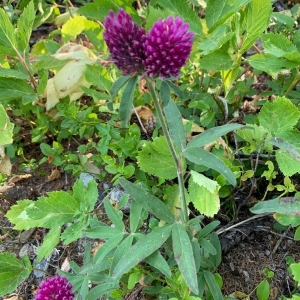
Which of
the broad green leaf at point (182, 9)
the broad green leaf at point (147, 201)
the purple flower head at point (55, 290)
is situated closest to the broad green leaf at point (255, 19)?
the broad green leaf at point (182, 9)

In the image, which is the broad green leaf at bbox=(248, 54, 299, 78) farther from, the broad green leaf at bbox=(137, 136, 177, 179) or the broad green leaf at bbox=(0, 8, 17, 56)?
the broad green leaf at bbox=(0, 8, 17, 56)

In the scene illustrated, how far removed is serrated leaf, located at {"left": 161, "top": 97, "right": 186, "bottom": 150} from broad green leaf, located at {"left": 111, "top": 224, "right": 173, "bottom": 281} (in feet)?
1.11

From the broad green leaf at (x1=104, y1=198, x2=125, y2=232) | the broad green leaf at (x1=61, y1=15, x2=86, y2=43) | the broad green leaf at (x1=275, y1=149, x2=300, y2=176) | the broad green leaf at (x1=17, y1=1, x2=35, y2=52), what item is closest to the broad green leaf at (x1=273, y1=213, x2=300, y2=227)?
the broad green leaf at (x1=275, y1=149, x2=300, y2=176)

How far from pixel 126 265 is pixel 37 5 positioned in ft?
7.92

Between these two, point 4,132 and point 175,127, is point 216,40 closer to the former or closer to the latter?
point 175,127

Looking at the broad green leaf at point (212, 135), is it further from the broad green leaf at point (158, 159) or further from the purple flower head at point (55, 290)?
the purple flower head at point (55, 290)

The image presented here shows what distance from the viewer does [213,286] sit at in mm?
1781

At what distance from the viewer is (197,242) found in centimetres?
178

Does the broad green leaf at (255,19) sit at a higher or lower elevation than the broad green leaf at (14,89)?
higher

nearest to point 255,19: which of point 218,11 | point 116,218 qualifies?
point 218,11

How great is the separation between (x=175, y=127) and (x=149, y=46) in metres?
0.45

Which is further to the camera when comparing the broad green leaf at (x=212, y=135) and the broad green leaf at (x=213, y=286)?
the broad green leaf at (x=213, y=286)

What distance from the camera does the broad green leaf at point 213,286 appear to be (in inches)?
69.5

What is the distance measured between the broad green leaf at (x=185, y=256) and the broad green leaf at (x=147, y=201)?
0.20 ft
